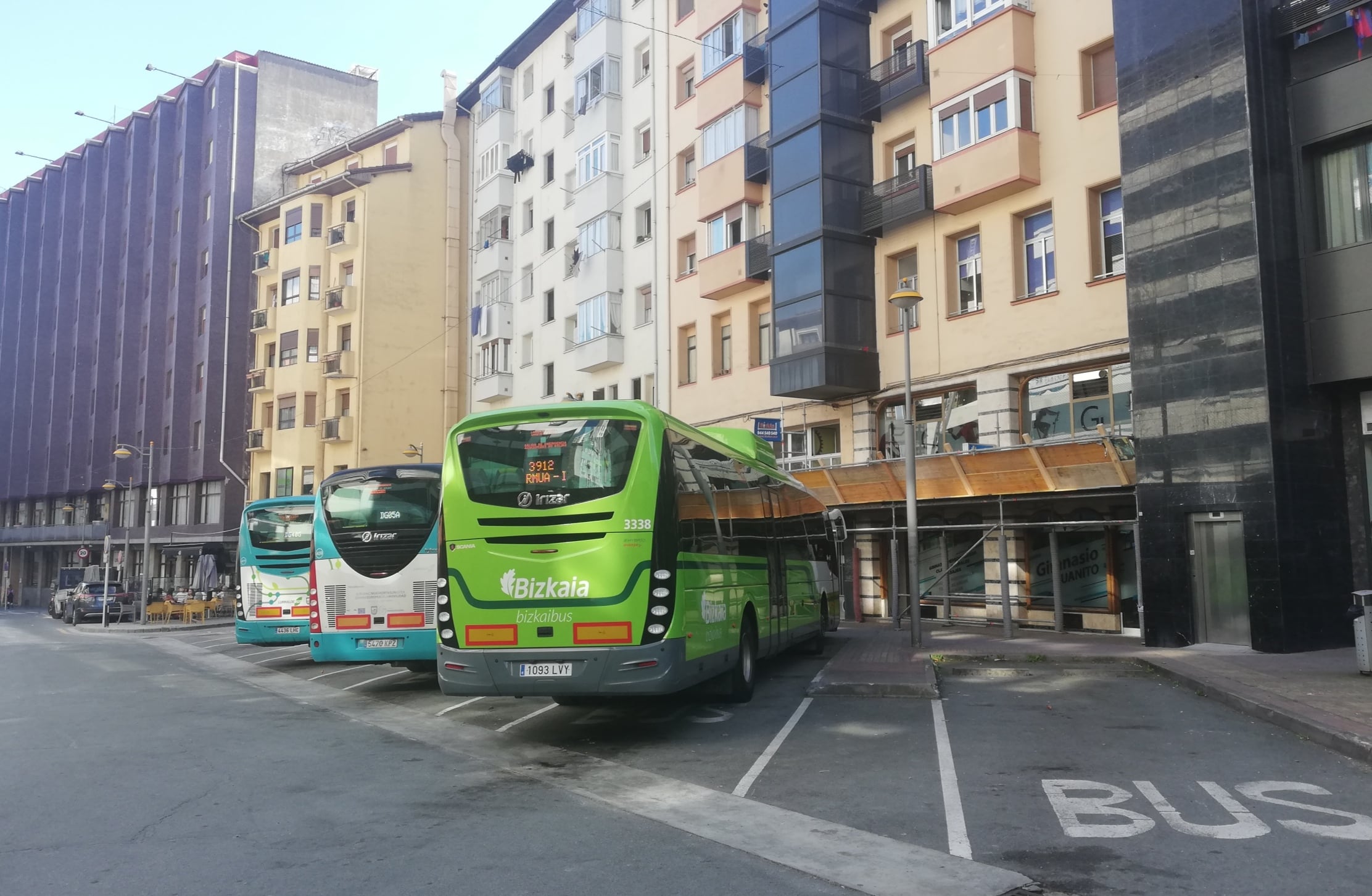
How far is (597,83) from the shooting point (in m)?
36.3

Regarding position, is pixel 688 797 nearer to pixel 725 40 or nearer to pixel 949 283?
pixel 949 283

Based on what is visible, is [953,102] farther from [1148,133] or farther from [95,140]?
A: [95,140]

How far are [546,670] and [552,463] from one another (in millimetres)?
1934

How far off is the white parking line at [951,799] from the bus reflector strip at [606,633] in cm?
294

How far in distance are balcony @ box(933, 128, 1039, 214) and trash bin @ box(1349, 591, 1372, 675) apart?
1072 cm

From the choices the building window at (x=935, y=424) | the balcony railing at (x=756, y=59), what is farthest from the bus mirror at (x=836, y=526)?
the balcony railing at (x=756, y=59)

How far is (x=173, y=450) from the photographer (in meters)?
54.2

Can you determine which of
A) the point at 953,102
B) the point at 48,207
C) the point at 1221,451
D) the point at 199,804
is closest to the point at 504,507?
the point at 199,804

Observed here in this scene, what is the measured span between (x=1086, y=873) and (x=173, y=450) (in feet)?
185

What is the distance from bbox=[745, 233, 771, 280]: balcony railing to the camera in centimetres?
2662

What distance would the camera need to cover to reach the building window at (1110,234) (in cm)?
1911

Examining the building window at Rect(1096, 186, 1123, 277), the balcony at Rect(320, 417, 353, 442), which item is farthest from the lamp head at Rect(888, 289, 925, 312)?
the balcony at Rect(320, 417, 353, 442)

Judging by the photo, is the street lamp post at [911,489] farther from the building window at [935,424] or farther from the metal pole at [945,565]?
the metal pole at [945,565]

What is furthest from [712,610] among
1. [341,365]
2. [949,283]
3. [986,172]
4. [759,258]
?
[341,365]
